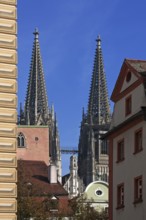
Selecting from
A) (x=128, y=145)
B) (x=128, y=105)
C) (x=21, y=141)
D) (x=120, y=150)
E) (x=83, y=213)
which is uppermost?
(x=21, y=141)

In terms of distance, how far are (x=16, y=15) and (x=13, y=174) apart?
740 cm

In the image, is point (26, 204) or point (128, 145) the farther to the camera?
point (26, 204)

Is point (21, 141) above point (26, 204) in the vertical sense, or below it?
above

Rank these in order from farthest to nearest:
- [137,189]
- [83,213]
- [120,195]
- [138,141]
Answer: [83,213], [120,195], [138,141], [137,189]

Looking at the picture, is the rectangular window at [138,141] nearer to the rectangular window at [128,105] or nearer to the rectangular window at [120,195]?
the rectangular window at [128,105]

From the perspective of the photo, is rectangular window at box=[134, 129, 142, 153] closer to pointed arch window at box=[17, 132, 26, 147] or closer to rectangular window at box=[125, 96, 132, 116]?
rectangular window at box=[125, 96, 132, 116]

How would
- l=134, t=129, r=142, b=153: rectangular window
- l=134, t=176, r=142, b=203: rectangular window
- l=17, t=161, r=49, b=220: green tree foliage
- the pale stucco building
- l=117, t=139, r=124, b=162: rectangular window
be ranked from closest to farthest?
1. l=134, t=176, r=142, b=203: rectangular window
2. the pale stucco building
3. l=134, t=129, r=142, b=153: rectangular window
4. l=117, t=139, r=124, b=162: rectangular window
5. l=17, t=161, r=49, b=220: green tree foliage

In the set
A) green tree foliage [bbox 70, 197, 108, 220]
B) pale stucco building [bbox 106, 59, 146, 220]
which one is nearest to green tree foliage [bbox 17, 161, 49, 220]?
green tree foliage [bbox 70, 197, 108, 220]

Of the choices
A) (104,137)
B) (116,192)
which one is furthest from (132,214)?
(104,137)

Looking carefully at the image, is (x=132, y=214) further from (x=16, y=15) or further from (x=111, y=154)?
(x=16, y=15)

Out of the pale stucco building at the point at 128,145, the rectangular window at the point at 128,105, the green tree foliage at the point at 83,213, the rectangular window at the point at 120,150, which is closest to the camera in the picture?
the pale stucco building at the point at 128,145

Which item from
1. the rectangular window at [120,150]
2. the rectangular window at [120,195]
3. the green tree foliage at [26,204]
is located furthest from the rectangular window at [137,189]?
the green tree foliage at [26,204]

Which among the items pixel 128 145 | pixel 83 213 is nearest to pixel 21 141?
pixel 83 213

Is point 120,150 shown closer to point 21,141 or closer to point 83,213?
point 83,213
